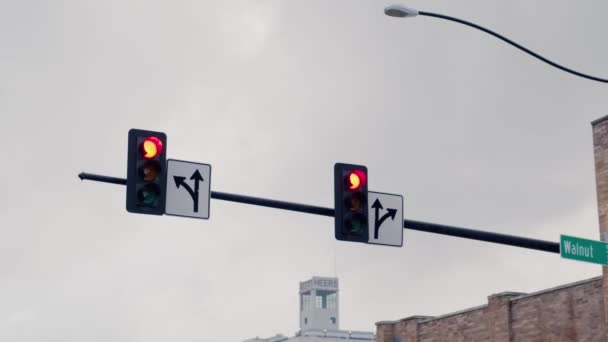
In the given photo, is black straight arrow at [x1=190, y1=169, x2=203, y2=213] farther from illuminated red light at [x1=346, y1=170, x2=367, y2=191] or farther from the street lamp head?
the street lamp head

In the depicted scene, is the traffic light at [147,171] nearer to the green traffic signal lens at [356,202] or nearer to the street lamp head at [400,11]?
the green traffic signal lens at [356,202]

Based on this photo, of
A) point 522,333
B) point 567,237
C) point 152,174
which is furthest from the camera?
point 522,333

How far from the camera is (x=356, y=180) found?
59.7 feet

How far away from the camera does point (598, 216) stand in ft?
114

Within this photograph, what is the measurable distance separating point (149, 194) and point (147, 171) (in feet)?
1.09

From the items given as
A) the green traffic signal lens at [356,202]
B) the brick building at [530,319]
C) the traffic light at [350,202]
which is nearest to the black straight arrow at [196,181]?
the traffic light at [350,202]

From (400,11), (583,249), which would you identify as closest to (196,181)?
(400,11)

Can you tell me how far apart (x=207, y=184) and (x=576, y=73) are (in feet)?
21.9

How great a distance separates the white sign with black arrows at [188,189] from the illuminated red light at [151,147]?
24.4 inches

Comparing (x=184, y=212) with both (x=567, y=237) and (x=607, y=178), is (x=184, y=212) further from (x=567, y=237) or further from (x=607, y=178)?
(x=607, y=178)

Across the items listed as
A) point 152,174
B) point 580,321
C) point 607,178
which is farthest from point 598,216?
point 152,174

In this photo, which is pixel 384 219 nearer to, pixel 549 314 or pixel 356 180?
pixel 356 180

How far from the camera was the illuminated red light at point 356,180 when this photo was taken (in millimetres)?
18125

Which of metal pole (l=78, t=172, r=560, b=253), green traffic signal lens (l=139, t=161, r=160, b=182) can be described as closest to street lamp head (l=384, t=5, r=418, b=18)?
metal pole (l=78, t=172, r=560, b=253)
